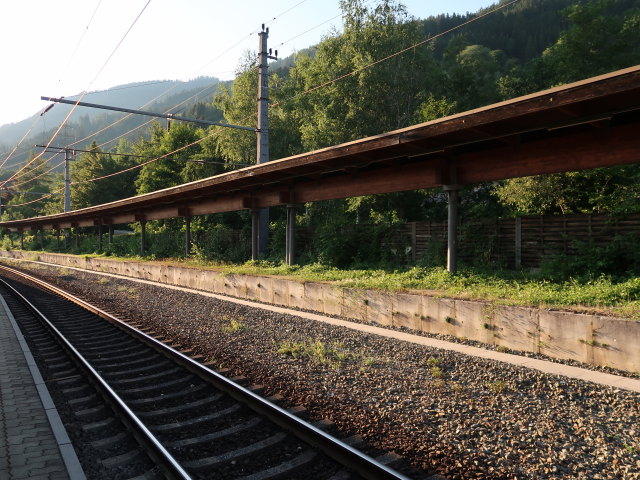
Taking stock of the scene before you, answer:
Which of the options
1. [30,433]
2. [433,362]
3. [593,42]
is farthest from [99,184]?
[433,362]

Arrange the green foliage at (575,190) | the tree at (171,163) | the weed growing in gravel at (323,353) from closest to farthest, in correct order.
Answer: the weed growing in gravel at (323,353)
the green foliage at (575,190)
the tree at (171,163)

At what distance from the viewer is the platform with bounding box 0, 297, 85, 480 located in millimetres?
4441

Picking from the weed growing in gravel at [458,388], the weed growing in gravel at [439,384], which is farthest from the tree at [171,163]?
the weed growing in gravel at [458,388]

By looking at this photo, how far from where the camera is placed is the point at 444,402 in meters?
6.29

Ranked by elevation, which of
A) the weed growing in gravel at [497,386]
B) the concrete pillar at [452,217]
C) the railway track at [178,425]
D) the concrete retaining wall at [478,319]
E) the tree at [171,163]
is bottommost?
the railway track at [178,425]

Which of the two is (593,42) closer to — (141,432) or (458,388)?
(458,388)

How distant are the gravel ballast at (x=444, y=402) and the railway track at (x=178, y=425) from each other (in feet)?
1.92

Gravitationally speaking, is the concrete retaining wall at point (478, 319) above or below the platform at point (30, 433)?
above

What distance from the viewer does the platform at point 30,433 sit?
444 centimetres

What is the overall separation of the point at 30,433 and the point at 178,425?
1.70m

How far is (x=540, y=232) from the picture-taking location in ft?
47.9

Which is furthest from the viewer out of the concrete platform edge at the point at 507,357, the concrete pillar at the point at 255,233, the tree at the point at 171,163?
the tree at the point at 171,163

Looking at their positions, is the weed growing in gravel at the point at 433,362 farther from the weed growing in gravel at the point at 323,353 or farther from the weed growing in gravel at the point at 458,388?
the weed growing in gravel at the point at 458,388

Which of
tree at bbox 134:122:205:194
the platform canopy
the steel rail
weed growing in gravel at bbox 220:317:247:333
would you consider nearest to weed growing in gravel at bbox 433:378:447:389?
the steel rail
